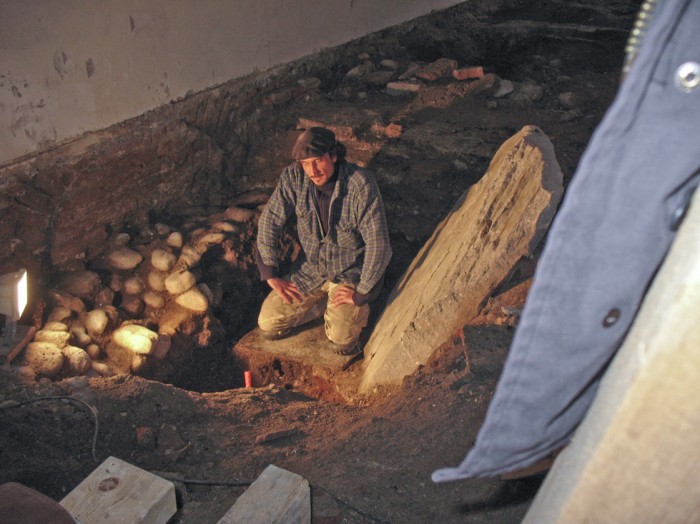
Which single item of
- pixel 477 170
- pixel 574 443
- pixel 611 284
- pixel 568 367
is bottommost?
pixel 477 170

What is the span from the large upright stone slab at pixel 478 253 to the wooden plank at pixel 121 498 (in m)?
1.97

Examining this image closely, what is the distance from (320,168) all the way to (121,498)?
8.29 feet

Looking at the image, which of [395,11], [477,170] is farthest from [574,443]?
[395,11]

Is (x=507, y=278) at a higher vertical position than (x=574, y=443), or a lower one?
lower

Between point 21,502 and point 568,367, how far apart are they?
119cm

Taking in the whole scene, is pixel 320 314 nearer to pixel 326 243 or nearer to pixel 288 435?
pixel 326 243

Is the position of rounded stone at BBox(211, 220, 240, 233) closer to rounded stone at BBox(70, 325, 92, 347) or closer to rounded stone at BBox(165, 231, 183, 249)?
rounded stone at BBox(165, 231, 183, 249)

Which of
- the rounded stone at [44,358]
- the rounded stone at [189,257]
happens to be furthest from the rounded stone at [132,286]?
the rounded stone at [44,358]

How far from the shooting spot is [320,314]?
17.1 ft

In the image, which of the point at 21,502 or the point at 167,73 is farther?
the point at 167,73

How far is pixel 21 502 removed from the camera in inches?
50.4

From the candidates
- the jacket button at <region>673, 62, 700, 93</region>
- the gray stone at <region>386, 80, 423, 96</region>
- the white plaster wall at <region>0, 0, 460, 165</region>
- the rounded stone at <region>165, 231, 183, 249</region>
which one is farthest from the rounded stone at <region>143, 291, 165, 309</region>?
the jacket button at <region>673, 62, 700, 93</region>

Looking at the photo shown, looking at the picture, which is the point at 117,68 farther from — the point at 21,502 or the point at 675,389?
the point at 675,389

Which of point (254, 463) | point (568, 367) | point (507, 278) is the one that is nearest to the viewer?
point (568, 367)
